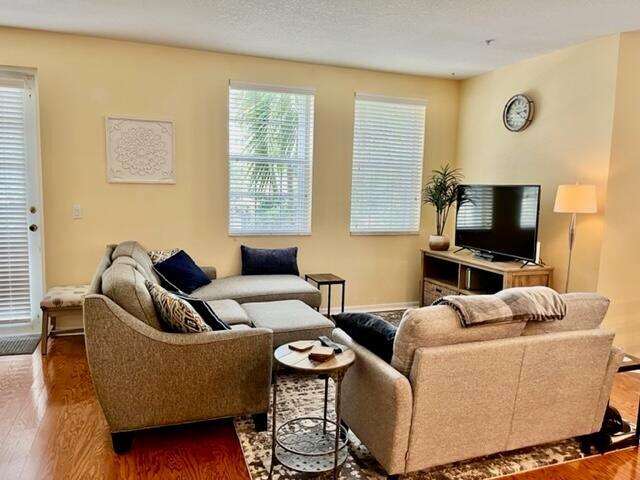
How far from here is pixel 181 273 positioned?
3.92 metres

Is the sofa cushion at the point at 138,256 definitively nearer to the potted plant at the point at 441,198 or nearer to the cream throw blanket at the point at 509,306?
the cream throw blanket at the point at 509,306

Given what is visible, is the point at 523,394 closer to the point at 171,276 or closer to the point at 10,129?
the point at 171,276

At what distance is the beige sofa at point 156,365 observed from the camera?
2.19 m

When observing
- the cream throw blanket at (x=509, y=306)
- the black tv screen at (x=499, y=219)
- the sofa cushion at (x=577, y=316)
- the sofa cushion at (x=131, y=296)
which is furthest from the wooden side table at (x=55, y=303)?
the black tv screen at (x=499, y=219)

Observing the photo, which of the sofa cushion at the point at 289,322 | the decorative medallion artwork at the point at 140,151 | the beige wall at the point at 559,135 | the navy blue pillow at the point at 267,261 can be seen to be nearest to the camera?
the sofa cushion at the point at 289,322

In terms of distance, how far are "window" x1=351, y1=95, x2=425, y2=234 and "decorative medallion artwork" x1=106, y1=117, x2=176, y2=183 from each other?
1.92m

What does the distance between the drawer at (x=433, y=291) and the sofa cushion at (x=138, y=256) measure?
2778 millimetres

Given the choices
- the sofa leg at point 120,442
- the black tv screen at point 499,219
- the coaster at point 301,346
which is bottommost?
the sofa leg at point 120,442

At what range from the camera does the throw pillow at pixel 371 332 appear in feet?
7.06

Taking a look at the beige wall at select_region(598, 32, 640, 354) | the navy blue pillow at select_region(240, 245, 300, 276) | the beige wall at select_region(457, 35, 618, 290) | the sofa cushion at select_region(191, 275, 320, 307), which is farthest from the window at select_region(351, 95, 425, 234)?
the beige wall at select_region(598, 32, 640, 354)

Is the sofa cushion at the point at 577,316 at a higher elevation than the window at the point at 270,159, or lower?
lower

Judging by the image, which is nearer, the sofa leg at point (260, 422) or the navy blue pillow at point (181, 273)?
the sofa leg at point (260, 422)

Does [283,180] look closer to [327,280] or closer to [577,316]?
[327,280]

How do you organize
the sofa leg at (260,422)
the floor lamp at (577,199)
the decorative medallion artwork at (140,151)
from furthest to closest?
the decorative medallion artwork at (140,151)
the floor lamp at (577,199)
the sofa leg at (260,422)
